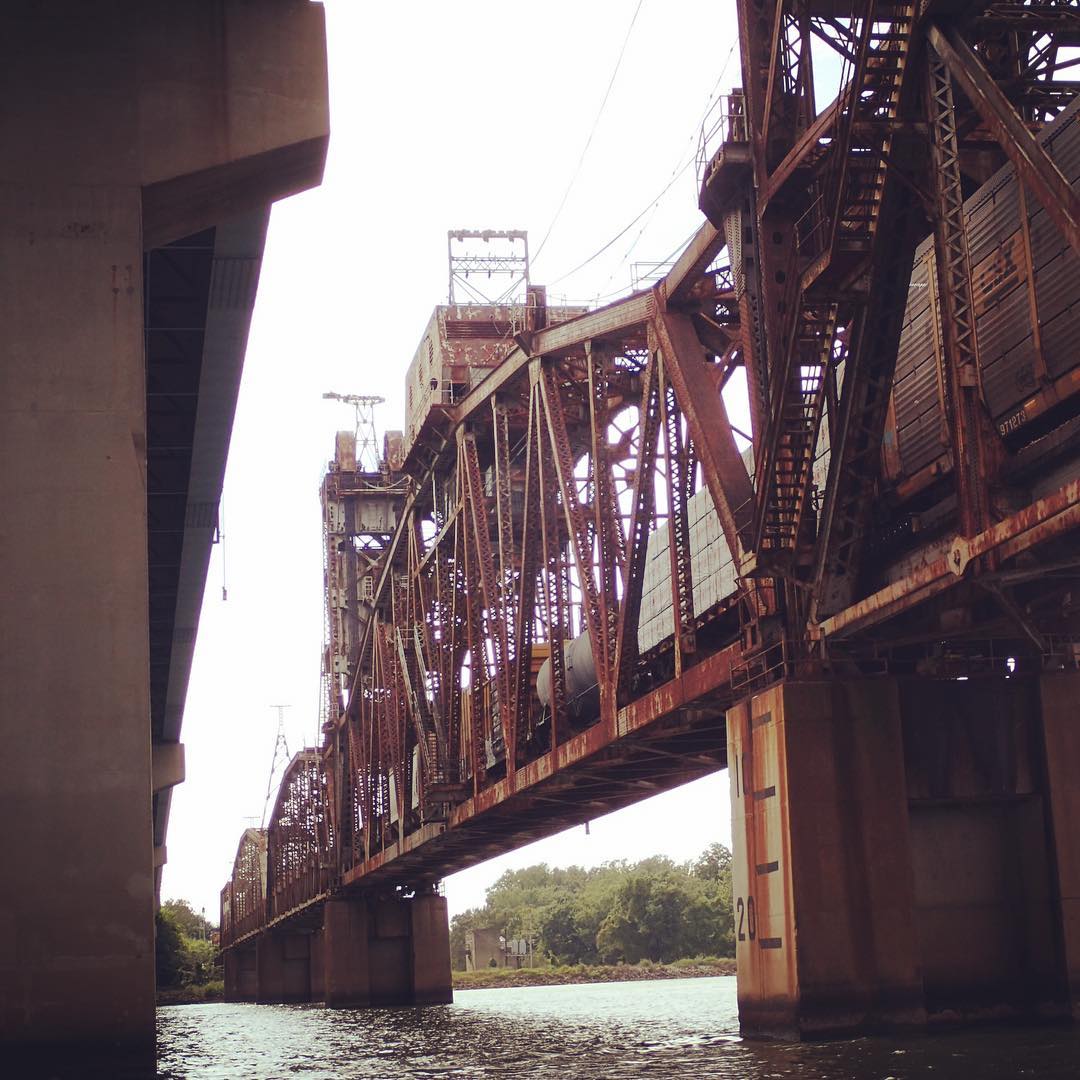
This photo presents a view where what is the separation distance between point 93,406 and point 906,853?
1266cm

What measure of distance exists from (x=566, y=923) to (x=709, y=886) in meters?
17.4

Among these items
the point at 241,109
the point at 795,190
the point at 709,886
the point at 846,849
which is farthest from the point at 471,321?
the point at 709,886

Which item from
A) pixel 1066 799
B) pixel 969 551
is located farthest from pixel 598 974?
pixel 969 551

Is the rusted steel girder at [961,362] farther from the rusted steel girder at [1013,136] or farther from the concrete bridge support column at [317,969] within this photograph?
the concrete bridge support column at [317,969]

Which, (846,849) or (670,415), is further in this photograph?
(670,415)

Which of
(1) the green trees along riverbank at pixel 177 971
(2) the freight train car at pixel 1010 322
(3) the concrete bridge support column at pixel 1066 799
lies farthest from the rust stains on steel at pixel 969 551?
(1) the green trees along riverbank at pixel 177 971

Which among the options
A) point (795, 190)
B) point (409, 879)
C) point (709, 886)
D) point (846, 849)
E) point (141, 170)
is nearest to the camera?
point (141, 170)

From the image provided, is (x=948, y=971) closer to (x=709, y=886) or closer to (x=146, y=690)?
(x=146, y=690)

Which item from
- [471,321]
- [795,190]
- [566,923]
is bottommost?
[566,923]

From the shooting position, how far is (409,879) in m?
72.9

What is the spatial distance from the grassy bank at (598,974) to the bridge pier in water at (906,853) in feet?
404

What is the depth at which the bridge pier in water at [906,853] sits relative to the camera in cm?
2083

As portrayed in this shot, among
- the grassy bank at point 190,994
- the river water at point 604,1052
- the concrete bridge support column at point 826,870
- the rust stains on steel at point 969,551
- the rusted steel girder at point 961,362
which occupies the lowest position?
the grassy bank at point 190,994

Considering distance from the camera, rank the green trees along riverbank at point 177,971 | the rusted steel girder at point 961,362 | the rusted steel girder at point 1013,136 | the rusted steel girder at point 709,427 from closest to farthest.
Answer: the rusted steel girder at point 1013,136, the rusted steel girder at point 961,362, the rusted steel girder at point 709,427, the green trees along riverbank at point 177,971
